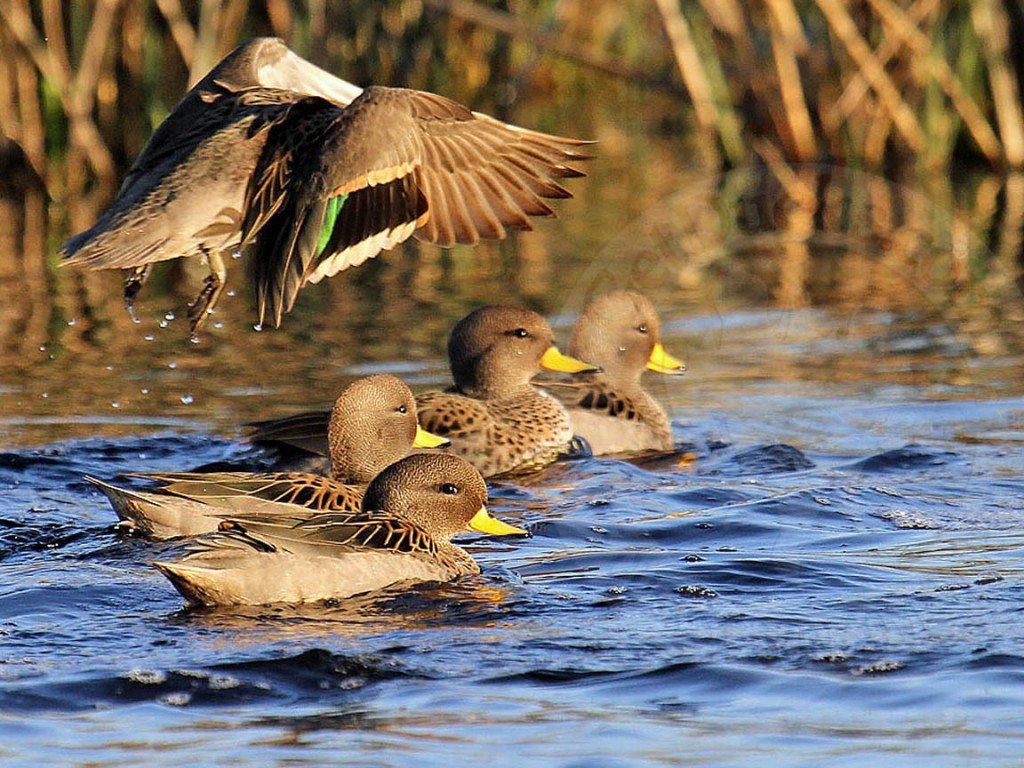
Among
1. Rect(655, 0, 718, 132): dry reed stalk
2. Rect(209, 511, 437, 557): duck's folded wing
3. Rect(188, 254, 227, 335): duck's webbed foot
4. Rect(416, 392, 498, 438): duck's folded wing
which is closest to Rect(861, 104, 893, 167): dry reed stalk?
Rect(655, 0, 718, 132): dry reed stalk

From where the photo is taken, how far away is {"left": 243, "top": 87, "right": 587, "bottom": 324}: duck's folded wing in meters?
5.80

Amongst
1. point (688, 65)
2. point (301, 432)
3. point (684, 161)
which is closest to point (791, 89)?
point (688, 65)

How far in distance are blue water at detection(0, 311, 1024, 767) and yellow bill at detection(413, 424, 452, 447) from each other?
1.09 feet

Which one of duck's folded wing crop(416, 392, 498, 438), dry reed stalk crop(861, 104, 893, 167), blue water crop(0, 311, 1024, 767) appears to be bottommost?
blue water crop(0, 311, 1024, 767)

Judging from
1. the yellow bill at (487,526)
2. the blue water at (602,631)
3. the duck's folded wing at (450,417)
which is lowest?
the blue water at (602,631)

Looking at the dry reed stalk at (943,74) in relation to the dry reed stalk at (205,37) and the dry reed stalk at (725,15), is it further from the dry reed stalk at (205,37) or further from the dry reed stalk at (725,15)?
the dry reed stalk at (205,37)

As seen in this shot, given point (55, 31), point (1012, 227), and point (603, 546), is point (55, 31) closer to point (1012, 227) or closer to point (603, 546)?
point (1012, 227)

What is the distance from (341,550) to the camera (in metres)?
5.33

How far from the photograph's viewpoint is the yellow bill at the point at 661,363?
27.9ft

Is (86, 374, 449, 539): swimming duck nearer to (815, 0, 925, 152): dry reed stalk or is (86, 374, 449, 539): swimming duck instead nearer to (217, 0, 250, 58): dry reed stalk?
(815, 0, 925, 152): dry reed stalk

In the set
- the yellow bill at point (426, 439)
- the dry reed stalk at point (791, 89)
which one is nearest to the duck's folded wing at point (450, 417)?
the yellow bill at point (426, 439)

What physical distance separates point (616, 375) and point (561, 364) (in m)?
0.44

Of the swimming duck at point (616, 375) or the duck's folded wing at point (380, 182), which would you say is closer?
the duck's folded wing at point (380, 182)

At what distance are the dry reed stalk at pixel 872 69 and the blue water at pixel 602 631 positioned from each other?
17.8 feet
